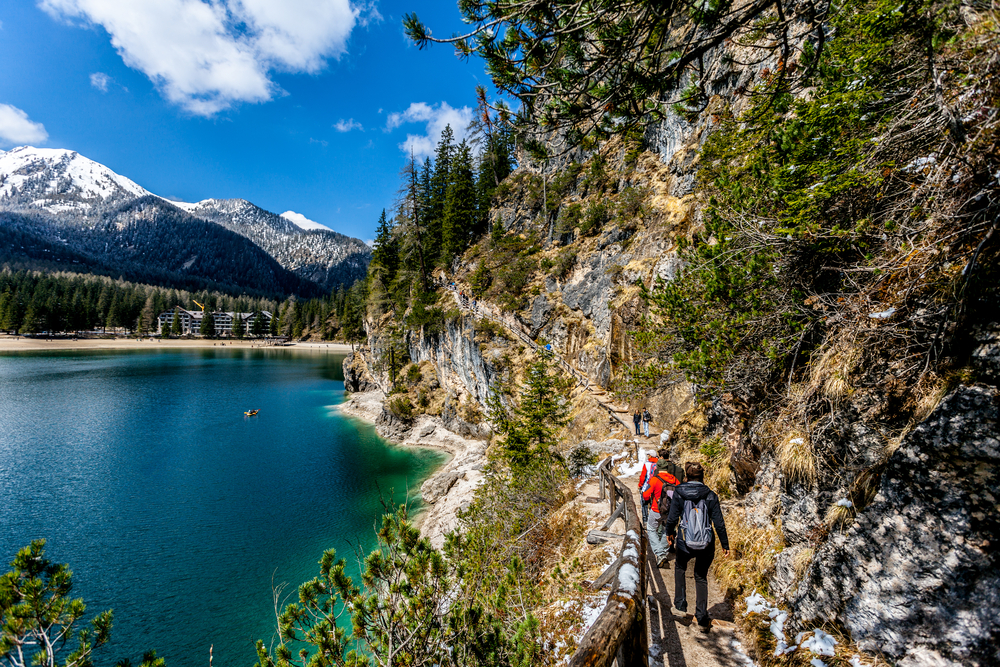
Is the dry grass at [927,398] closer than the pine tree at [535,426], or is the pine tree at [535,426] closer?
the dry grass at [927,398]

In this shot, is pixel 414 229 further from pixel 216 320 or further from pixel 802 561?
pixel 216 320

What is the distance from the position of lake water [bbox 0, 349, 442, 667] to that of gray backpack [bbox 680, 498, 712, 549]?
143 inches

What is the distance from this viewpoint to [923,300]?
409 centimetres

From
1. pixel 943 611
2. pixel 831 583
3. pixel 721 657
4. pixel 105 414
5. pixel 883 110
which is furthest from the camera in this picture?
pixel 105 414

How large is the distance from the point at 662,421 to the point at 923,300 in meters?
11.5

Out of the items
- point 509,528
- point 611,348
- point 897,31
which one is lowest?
point 509,528

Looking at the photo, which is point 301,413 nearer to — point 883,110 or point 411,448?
point 411,448

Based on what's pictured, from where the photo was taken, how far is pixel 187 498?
72.3 ft

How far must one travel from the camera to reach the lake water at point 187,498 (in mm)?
13414

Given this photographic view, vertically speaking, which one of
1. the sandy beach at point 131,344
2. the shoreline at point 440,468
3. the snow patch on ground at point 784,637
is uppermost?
the snow patch on ground at point 784,637

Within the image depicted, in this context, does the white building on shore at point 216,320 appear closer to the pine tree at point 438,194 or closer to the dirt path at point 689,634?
the pine tree at point 438,194

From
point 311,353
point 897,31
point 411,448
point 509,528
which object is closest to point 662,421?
point 509,528

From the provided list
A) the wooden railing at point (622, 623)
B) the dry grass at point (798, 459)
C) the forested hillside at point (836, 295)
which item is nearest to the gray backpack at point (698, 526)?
the wooden railing at point (622, 623)

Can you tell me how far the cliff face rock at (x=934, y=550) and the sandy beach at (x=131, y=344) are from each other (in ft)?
365
